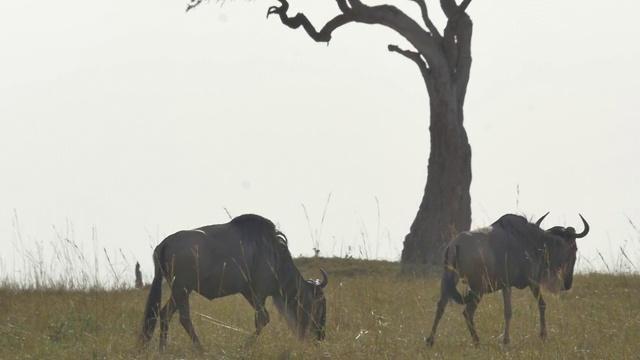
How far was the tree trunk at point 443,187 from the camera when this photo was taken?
19.2 m

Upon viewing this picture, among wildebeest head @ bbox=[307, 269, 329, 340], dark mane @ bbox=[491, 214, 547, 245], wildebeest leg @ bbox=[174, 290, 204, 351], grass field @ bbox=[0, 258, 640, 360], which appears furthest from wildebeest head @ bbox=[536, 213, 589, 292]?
wildebeest leg @ bbox=[174, 290, 204, 351]

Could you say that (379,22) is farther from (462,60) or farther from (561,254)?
(561,254)

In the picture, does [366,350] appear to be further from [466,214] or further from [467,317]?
[466,214]

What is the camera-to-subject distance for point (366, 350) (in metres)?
8.90

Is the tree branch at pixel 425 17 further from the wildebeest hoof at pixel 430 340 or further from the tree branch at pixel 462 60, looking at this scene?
the wildebeest hoof at pixel 430 340

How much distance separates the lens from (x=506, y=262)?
1063 centimetres

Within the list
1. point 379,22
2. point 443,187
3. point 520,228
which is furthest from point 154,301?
point 379,22

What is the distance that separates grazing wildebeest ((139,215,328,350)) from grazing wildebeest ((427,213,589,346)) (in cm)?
130

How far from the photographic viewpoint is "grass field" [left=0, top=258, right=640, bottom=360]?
900 cm

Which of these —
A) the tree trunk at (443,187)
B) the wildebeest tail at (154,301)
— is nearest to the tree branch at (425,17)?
the tree trunk at (443,187)

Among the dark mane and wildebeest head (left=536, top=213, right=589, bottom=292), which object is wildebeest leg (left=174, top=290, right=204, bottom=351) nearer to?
the dark mane

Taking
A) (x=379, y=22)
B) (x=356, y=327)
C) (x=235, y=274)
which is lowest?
(x=356, y=327)

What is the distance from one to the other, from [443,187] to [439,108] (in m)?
1.40

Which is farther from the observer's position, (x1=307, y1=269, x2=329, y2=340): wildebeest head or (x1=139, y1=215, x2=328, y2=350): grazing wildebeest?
(x1=307, y1=269, x2=329, y2=340): wildebeest head
